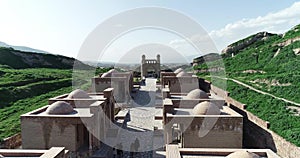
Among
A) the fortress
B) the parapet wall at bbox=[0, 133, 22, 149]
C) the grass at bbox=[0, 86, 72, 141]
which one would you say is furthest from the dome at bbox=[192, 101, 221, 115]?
the grass at bbox=[0, 86, 72, 141]

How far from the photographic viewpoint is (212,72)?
3856 centimetres

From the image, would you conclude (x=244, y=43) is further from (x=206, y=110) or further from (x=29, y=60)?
(x=206, y=110)

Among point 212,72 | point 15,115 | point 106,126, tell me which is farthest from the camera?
point 212,72

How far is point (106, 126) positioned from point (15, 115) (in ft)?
23.5

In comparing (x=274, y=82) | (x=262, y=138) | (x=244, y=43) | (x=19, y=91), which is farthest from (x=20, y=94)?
(x=244, y=43)

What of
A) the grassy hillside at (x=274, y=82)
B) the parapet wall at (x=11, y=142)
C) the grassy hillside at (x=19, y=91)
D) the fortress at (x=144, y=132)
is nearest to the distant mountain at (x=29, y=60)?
the grassy hillside at (x=19, y=91)

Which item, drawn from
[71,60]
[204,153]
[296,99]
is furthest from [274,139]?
[71,60]

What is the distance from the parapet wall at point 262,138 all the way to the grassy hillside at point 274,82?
0.31 m

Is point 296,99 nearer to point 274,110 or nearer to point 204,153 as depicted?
point 274,110

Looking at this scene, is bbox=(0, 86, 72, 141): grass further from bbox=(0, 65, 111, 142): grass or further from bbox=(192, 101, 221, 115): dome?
bbox=(192, 101, 221, 115): dome

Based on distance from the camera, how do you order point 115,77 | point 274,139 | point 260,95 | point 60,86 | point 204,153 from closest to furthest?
1. point 204,153
2. point 274,139
3. point 260,95
4. point 115,77
5. point 60,86

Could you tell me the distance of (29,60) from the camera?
47.7 meters

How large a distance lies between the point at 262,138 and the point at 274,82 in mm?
8186

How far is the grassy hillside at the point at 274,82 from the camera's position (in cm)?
1491
